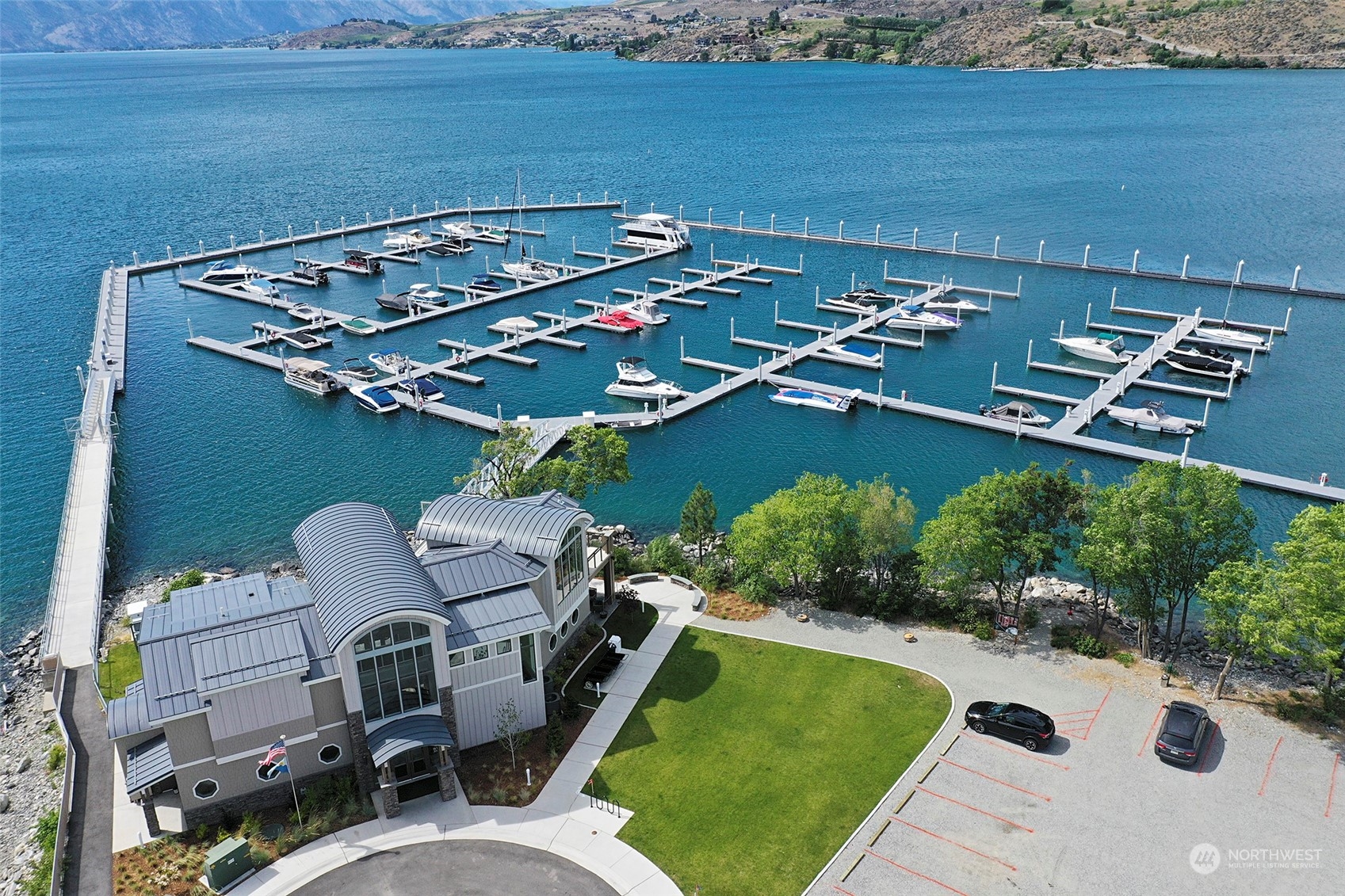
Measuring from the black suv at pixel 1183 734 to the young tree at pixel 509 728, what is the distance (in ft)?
61.5

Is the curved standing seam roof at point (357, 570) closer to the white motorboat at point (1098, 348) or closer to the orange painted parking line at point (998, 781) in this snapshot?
the orange painted parking line at point (998, 781)

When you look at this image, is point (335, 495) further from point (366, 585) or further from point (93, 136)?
point (93, 136)

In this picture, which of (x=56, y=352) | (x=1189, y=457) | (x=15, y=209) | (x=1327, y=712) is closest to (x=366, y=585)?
(x=1327, y=712)

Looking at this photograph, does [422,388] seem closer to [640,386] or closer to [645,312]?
[640,386]

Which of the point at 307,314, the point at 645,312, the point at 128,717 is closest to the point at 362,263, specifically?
the point at 307,314

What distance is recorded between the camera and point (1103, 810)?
86.5 feet

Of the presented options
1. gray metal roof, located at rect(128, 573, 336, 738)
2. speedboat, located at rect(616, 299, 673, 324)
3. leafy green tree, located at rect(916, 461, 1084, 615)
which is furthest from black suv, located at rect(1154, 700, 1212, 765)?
speedboat, located at rect(616, 299, 673, 324)

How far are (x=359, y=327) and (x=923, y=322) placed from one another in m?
42.4

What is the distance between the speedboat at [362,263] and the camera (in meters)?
90.1

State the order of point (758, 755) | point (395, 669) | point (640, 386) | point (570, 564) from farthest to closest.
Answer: point (640, 386), point (570, 564), point (758, 755), point (395, 669)

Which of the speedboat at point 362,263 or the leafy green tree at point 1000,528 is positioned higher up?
the leafy green tree at point 1000,528

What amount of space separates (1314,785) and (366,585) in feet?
88.7

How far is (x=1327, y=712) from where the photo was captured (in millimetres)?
29906


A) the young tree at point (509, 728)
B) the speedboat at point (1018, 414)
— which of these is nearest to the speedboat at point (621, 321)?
the speedboat at point (1018, 414)
